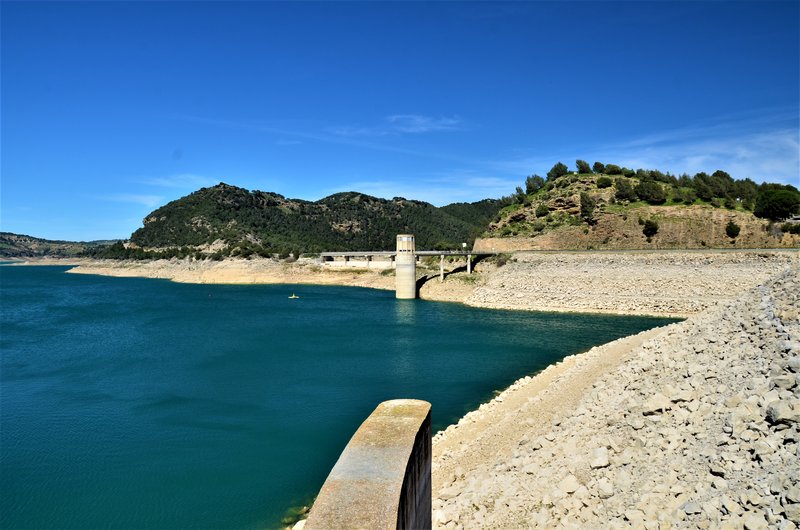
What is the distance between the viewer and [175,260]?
119500 mm

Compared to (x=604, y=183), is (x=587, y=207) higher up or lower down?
lower down

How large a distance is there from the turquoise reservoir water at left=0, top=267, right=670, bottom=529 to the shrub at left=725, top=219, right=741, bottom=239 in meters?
22.6

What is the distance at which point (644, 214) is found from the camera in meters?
63.2

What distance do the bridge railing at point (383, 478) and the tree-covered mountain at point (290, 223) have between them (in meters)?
111

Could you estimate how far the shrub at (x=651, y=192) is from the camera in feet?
214

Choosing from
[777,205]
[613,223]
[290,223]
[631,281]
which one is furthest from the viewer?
[290,223]

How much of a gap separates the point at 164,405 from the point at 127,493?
27.7 feet

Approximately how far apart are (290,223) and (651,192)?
118 metres

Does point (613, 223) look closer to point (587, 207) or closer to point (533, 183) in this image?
point (587, 207)

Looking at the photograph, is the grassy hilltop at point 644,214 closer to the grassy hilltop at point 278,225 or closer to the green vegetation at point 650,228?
the green vegetation at point 650,228

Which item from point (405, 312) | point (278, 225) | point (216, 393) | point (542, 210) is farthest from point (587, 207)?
point (278, 225)

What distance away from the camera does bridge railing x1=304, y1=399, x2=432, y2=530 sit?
515cm

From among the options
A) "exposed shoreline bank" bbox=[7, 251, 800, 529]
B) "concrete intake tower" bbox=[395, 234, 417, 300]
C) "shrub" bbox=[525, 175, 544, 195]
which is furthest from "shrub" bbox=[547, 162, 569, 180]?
"exposed shoreline bank" bbox=[7, 251, 800, 529]

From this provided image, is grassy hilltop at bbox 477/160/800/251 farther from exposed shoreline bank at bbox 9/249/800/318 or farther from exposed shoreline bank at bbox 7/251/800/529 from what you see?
exposed shoreline bank at bbox 7/251/800/529
